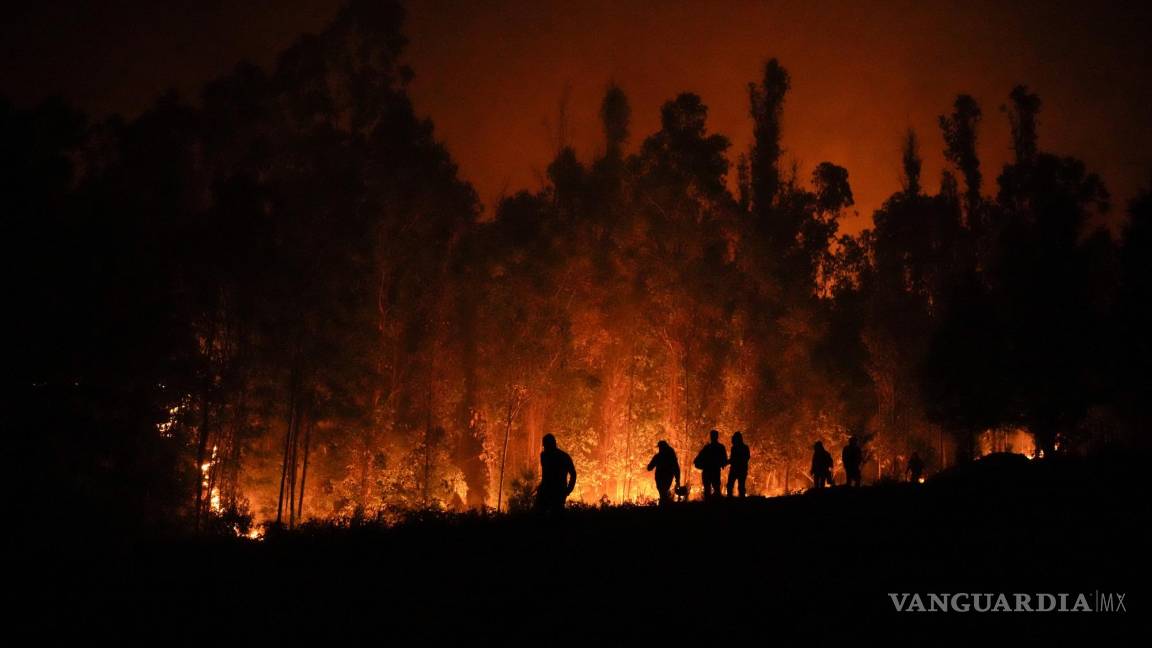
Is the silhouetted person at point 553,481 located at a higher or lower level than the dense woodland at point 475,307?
lower

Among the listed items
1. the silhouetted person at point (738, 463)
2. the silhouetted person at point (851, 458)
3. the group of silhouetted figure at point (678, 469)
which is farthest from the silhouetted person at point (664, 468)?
the silhouetted person at point (851, 458)

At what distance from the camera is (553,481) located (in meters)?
11.9

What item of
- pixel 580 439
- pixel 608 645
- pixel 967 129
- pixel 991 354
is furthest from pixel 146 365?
pixel 967 129

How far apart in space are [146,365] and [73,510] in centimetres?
409

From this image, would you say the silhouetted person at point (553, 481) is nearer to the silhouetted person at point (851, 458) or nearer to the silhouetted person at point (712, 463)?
the silhouetted person at point (712, 463)

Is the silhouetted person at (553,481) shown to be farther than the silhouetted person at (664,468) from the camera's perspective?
No

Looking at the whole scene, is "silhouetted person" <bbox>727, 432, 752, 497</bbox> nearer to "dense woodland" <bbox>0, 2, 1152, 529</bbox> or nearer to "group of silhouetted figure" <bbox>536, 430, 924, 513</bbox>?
"group of silhouetted figure" <bbox>536, 430, 924, 513</bbox>

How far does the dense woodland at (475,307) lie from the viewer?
18266mm

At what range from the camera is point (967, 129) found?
152ft

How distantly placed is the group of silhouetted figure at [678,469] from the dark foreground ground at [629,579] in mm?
597

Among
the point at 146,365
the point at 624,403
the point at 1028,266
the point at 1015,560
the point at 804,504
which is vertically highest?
the point at 1028,266

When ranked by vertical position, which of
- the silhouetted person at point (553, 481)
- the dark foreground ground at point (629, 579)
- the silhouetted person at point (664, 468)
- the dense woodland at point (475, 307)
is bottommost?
the dark foreground ground at point (629, 579)

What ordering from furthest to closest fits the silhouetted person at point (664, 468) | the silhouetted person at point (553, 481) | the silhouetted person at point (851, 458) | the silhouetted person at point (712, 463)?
the silhouetted person at point (851, 458), the silhouetted person at point (712, 463), the silhouetted person at point (664, 468), the silhouetted person at point (553, 481)

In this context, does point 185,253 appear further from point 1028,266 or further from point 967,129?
point 967,129
